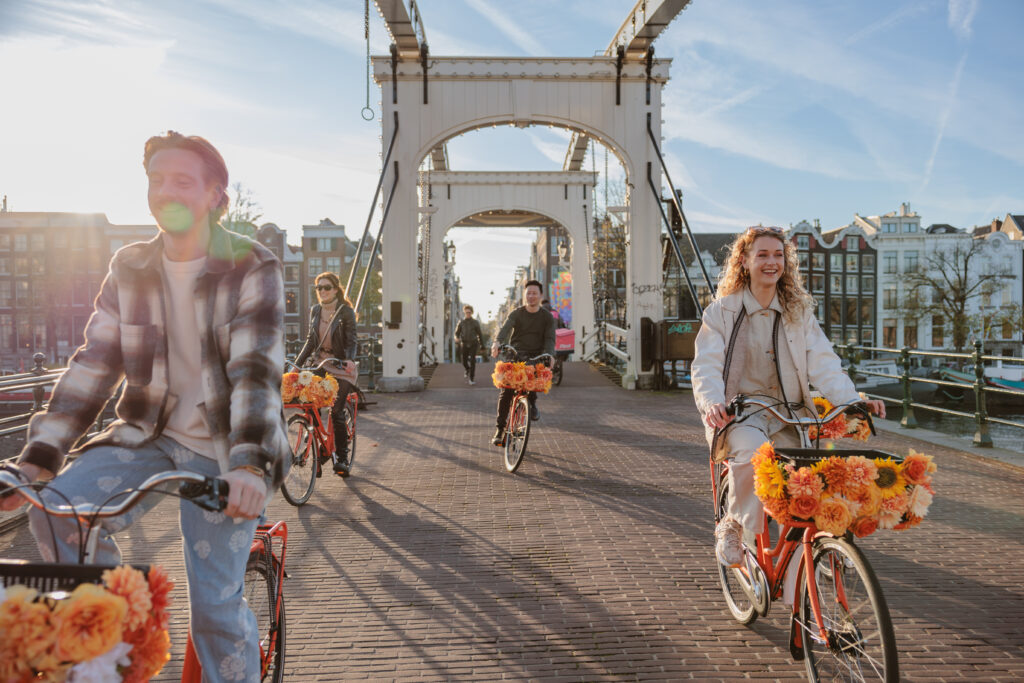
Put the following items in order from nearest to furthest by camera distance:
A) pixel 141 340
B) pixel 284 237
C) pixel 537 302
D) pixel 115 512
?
pixel 115 512 < pixel 141 340 < pixel 537 302 < pixel 284 237

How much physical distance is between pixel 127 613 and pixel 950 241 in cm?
6184

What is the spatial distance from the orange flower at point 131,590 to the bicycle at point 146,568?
4 centimetres

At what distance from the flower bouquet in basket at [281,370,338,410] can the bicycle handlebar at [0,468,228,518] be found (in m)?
4.34

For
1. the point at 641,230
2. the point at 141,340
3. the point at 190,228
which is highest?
the point at 641,230

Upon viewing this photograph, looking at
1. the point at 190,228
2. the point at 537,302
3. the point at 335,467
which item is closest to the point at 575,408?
the point at 537,302

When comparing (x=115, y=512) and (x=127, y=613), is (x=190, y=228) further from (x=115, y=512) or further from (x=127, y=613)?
(x=127, y=613)

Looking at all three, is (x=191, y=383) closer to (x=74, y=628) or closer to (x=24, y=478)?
(x=24, y=478)

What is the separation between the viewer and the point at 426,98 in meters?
14.9

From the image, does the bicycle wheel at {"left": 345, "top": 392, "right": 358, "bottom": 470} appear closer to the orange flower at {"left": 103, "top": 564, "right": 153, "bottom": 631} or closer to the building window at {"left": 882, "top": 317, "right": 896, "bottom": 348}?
the orange flower at {"left": 103, "top": 564, "right": 153, "bottom": 631}

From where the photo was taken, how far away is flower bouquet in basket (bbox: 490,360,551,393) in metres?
7.46

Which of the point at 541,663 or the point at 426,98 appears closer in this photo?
the point at 541,663

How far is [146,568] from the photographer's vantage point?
142cm

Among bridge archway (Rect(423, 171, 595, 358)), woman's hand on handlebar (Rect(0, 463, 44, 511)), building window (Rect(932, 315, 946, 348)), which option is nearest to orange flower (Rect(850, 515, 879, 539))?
woman's hand on handlebar (Rect(0, 463, 44, 511))

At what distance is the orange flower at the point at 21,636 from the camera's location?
1.27 metres
